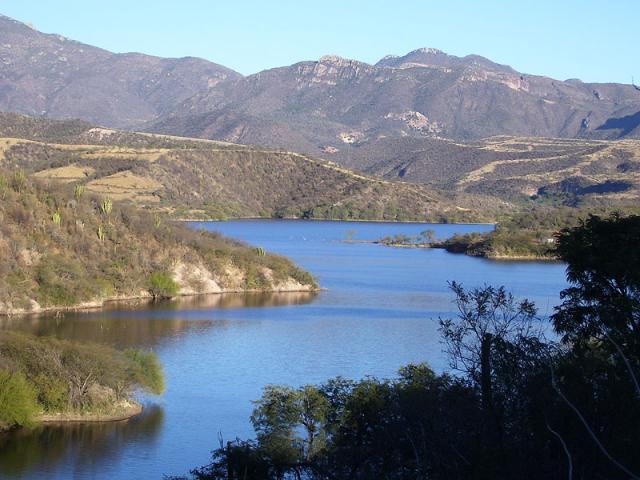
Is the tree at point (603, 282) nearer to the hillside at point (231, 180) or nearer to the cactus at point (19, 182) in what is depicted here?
the cactus at point (19, 182)

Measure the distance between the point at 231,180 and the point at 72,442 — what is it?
491ft

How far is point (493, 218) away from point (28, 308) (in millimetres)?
127304

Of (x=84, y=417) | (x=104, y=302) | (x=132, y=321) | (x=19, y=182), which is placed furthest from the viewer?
(x=19, y=182)

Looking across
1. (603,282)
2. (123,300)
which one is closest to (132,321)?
(123,300)

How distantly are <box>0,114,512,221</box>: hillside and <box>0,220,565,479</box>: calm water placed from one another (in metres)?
58.0

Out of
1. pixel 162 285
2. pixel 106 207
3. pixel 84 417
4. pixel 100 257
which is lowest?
pixel 84 417

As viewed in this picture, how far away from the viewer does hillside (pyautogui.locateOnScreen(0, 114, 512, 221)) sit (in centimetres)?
14775

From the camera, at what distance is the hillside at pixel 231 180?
147750 millimetres

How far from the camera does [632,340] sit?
18141 mm

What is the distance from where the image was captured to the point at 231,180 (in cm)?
17950

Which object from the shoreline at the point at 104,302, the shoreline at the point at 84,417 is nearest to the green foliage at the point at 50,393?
the shoreline at the point at 84,417

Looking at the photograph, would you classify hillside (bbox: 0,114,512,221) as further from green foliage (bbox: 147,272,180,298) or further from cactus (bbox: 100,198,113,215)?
green foliage (bbox: 147,272,180,298)

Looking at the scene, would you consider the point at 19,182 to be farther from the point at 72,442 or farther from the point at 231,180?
the point at 231,180

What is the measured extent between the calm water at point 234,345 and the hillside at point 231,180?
58.0 metres
